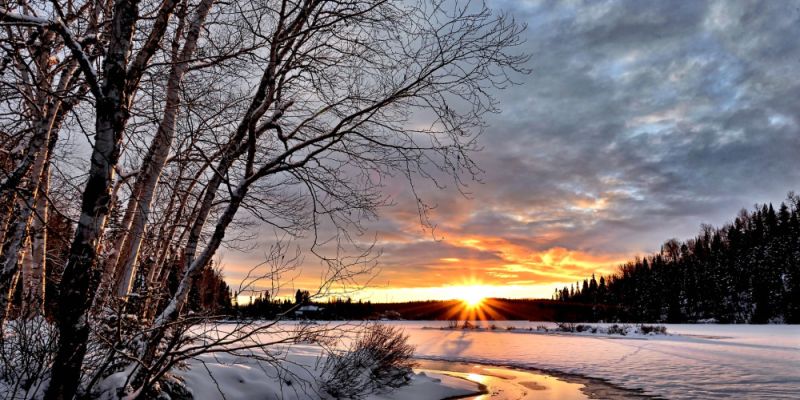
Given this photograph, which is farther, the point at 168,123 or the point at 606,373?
the point at 606,373

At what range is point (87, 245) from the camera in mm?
3570

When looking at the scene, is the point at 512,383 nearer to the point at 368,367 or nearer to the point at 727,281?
the point at 368,367

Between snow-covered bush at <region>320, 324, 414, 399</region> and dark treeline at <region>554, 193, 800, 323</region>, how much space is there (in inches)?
3057

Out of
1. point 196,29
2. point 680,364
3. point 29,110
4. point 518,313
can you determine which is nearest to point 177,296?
point 196,29

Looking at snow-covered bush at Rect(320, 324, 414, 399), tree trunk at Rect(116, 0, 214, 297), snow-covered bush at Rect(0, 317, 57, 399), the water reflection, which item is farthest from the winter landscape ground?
tree trunk at Rect(116, 0, 214, 297)

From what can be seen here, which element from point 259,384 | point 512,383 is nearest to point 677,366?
point 512,383

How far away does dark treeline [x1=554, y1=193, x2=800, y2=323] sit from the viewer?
236 ft

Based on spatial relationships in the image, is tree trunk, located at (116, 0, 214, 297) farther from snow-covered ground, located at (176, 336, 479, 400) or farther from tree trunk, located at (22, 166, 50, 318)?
tree trunk, located at (22, 166, 50, 318)

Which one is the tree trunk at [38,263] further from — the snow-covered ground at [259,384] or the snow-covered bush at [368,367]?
the snow-covered bush at [368,367]

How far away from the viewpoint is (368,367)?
12.1 m

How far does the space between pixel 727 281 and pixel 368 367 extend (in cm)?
9005

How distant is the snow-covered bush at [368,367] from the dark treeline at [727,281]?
77.6 meters

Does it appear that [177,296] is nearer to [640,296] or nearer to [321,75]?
[321,75]

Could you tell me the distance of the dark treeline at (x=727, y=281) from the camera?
71.9m
